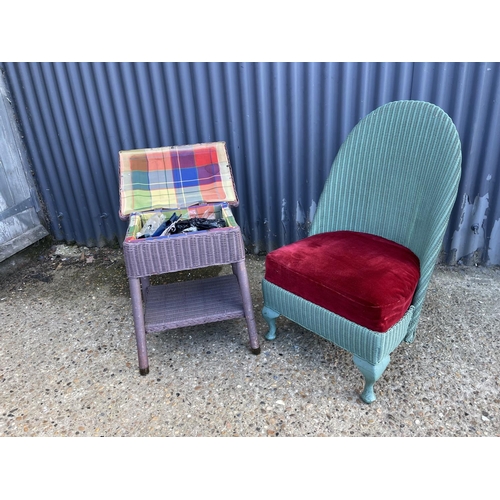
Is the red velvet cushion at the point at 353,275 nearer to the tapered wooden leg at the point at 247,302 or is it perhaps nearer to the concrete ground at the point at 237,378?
the tapered wooden leg at the point at 247,302

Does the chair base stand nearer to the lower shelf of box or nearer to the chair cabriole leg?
the chair cabriole leg

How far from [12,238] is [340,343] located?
2747 millimetres

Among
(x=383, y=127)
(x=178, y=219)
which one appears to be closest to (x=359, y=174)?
(x=383, y=127)

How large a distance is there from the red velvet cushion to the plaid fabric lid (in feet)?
1.92

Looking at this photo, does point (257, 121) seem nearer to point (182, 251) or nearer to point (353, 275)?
point (182, 251)

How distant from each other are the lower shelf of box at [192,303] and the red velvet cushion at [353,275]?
12.0 inches

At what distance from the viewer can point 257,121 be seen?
3.07m

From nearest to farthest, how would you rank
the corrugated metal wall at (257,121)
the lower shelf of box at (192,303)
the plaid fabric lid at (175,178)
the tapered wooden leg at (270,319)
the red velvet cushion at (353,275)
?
1. the red velvet cushion at (353,275)
2. the lower shelf of box at (192,303)
3. the tapered wooden leg at (270,319)
4. the plaid fabric lid at (175,178)
5. the corrugated metal wall at (257,121)

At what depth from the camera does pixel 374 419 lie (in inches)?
73.5

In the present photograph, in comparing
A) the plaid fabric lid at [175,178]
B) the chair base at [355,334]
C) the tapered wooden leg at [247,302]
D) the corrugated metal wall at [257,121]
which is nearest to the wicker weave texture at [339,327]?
the chair base at [355,334]

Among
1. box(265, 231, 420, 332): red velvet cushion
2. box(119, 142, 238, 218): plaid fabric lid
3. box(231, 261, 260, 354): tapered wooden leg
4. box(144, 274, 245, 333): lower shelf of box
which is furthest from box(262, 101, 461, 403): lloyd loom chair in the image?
box(119, 142, 238, 218): plaid fabric lid

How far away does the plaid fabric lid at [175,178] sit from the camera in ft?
Result: 8.00

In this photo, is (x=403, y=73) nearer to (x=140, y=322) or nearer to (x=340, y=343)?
(x=340, y=343)

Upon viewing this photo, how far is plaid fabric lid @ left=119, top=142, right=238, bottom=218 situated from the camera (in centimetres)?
244
